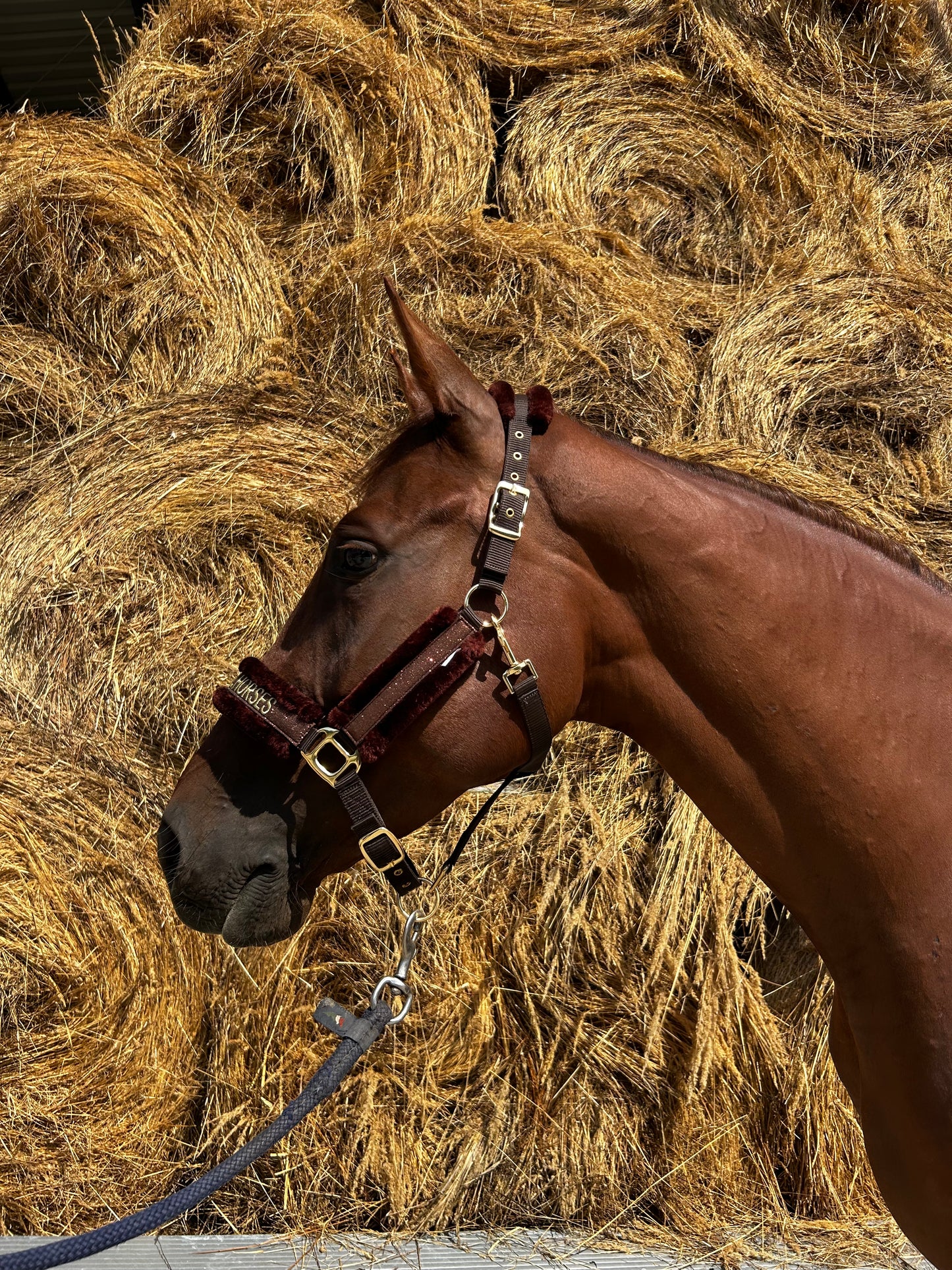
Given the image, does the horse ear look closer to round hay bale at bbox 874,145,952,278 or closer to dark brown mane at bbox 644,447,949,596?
dark brown mane at bbox 644,447,949,596

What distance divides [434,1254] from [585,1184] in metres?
0.37

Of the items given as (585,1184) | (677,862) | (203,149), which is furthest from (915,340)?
A: (585,1184)

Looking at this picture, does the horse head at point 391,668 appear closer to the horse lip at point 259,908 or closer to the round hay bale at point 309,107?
the horse lip at point 259,908

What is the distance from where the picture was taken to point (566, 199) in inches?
109

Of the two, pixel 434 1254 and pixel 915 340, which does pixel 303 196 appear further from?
pixel 434 1254

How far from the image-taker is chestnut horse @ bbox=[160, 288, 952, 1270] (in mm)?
1374

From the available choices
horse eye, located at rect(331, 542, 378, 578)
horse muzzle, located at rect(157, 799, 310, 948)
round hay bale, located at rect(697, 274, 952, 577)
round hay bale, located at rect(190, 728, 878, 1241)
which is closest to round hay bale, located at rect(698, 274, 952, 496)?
round hay bale, located at rect(697, 274, 952, 577)

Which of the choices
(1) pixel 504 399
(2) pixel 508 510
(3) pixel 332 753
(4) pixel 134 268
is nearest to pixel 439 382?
(1) pixel 504 399

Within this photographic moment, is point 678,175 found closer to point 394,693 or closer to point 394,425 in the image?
point 394,425

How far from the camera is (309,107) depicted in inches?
106

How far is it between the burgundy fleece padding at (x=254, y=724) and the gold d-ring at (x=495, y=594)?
0.98 ft

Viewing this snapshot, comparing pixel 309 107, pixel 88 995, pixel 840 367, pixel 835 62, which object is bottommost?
pixel 88 995

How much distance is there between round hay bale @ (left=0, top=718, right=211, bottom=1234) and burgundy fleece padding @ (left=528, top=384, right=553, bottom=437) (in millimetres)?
1371

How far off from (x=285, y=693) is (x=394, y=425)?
1279 mm
